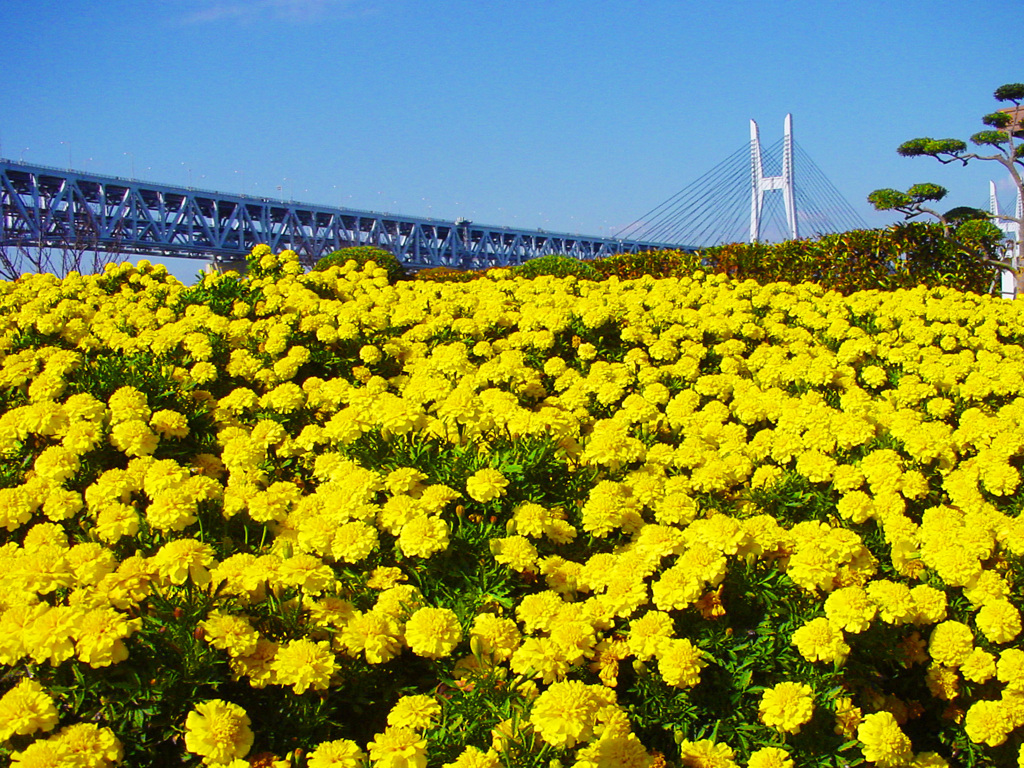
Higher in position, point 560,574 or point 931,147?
point 931,147

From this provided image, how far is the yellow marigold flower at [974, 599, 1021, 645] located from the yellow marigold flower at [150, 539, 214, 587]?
89.7 inches

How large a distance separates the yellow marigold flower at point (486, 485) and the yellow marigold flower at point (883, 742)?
1235 millimetres

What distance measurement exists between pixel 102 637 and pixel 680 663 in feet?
4.75

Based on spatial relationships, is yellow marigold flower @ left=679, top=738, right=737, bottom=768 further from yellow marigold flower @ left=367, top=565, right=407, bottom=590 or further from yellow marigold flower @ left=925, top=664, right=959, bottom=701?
yellow marigold flower @ left=367, top=565, right=407, bottom=590

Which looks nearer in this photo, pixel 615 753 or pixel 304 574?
pixel 615 753

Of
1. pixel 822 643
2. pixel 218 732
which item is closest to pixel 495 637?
pixel 218 732

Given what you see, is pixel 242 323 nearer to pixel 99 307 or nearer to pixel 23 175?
pixel 99 307

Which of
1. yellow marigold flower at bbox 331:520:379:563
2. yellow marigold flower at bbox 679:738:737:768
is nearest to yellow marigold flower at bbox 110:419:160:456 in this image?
yellow marigold flower at bbox 331:520:379:563

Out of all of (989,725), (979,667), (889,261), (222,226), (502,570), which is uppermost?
(222,226)

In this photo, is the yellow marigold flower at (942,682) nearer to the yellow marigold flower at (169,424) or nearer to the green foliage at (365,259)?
the yellow marigold flower at (169,424)

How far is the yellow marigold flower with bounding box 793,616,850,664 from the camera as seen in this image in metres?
2.07

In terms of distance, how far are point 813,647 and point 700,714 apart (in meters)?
0.37

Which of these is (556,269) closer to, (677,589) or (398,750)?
A: (677,589)

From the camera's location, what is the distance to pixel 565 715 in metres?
1.78
